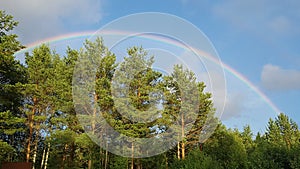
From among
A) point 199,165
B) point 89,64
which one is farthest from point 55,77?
point 199,165

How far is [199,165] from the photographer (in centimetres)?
1625

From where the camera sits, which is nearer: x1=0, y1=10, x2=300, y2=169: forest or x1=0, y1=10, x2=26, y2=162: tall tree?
x1=0, y1=10, x2=26, y2=162: tall tree

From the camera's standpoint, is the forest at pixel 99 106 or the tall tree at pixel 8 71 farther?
the forest at pixel 99 106

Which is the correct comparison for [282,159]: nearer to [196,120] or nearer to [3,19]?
[196,120]

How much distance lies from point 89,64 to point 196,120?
10857mm

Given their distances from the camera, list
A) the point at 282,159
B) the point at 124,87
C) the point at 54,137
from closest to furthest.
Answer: the point at 282,159, the point at 54,137, the point at 124,87

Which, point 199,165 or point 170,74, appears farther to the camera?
point 170,74

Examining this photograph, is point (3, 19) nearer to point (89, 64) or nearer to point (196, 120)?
point (89, 64)

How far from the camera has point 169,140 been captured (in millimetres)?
23953

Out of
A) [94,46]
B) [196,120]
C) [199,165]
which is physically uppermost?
[94,46]

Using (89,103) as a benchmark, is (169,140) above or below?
below

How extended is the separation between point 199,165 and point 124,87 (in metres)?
9.68

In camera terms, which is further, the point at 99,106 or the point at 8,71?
the point at 99,106

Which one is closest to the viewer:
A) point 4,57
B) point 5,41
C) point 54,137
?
point 4,57
